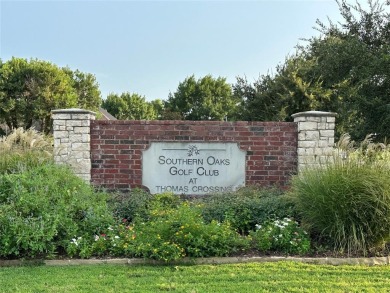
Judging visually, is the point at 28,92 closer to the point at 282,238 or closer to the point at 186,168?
the point at 186,168

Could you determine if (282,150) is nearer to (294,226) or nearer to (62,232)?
(294,226)

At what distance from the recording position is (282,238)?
453 centimetres

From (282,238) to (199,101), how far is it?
30701 millimetres

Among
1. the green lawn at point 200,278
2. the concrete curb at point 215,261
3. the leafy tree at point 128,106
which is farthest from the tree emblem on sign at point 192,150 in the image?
the leafy tree at point 128,106

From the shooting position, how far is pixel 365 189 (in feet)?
14.8

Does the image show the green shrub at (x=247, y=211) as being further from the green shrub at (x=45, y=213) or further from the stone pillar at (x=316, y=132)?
the stone pillar at (x=316, y=132)

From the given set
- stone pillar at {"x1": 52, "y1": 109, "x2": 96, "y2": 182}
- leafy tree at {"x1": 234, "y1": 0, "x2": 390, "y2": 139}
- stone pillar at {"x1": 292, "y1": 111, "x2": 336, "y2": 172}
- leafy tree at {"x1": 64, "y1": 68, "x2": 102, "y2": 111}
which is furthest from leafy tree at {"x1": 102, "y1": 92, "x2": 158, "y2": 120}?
stone pillar at {"x1": 292, "y1": 111, "x2": 336, "y2": 172}

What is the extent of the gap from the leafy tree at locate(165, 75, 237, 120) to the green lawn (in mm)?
29111

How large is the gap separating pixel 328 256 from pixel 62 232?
3120mm

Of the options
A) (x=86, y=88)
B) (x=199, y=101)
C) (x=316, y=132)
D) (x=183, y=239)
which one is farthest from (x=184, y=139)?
(x=199, y=101)

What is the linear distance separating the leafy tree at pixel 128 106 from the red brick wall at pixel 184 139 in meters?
37.3

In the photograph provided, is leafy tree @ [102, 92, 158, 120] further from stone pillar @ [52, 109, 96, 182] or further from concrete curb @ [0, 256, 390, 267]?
concrete curb @ [0, 256, 390, 267]

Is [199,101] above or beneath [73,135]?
above

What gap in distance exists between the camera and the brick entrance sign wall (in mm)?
6793
